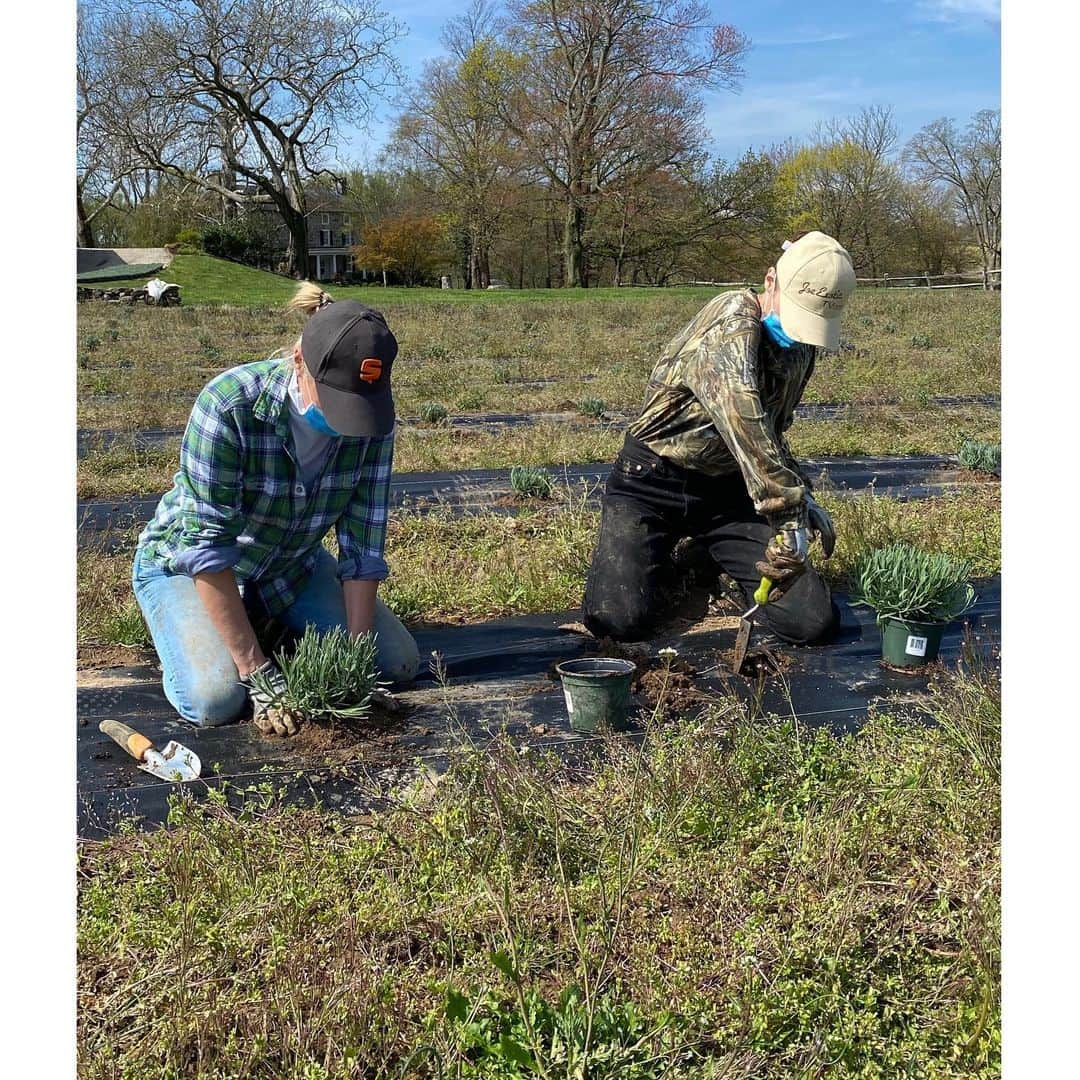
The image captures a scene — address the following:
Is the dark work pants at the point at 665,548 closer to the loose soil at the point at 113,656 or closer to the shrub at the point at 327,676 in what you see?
the shrub at the point at 327,676

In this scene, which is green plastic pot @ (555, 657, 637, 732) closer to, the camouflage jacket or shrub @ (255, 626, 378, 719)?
shrub @ (255, 626, 378, 719)

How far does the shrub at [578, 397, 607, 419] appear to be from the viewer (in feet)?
31.7

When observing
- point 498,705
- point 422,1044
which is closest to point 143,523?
point 498,705

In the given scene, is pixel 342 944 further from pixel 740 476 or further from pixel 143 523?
pixel 143 523

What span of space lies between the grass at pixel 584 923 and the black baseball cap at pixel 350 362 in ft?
3.20

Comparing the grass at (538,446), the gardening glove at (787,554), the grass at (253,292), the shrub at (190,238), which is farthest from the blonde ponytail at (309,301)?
the shrub at (190,238)

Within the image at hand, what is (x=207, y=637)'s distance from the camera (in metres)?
3.39

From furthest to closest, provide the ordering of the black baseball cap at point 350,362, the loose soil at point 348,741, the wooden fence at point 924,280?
the wooden fence at point 924,280
the loose soil at point 348,741
the black baseball cap at point 350,362

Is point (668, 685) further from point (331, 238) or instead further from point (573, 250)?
point (331, 238)

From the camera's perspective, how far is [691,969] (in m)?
2.14

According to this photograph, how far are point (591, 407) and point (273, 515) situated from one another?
6455mm

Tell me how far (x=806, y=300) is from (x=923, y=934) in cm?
206

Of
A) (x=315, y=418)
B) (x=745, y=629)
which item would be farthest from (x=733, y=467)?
(x=315, y=418)

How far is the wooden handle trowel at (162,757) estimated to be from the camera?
303 cm
